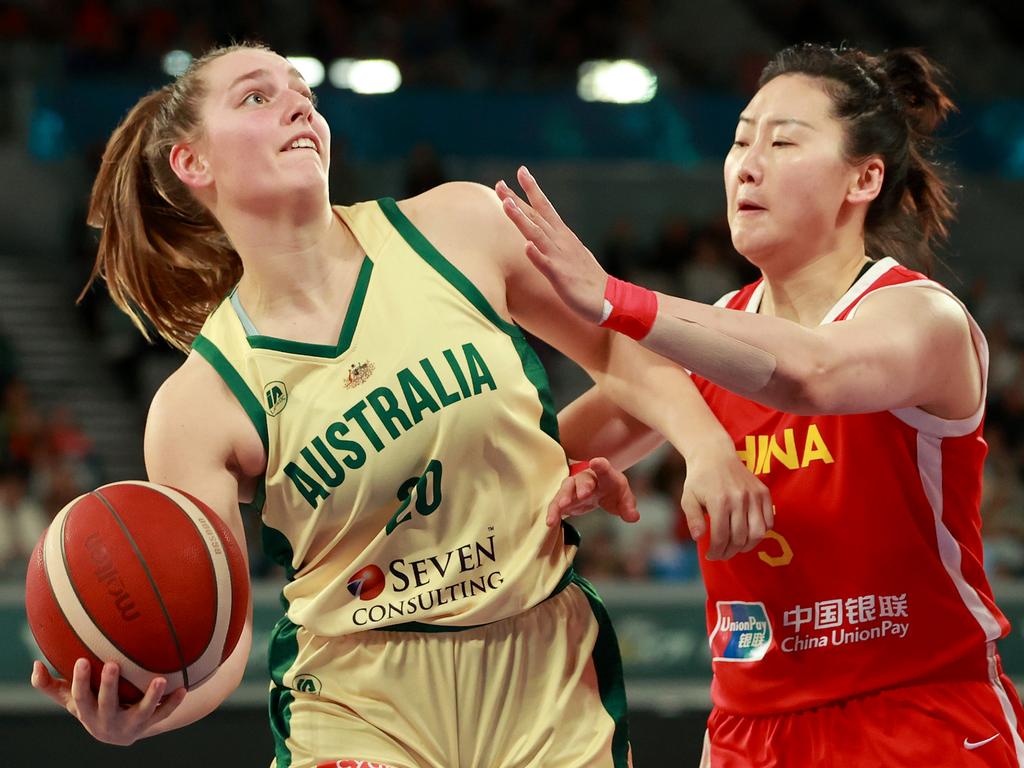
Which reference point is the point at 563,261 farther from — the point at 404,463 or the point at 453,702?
the point at 453,702

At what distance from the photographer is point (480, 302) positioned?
112 inches

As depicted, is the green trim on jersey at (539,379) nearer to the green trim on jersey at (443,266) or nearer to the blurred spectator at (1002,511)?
the green trim on jersey at (443,266)

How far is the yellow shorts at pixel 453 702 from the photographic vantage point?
2.71 m

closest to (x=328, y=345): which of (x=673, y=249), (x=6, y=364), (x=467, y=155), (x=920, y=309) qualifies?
(x=920, y=309)

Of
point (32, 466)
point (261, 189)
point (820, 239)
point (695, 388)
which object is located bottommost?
point (32, 466)

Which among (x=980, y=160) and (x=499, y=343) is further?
(x=980, y=160)

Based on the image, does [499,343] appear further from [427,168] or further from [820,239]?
[427,168]

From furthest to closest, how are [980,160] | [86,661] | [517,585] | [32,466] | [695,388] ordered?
[980,160]
[32,466]
[695,388]
[517,585]
[86,661]

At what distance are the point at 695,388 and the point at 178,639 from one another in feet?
3.81

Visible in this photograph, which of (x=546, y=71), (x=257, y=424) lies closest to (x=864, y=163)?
(x=257, y=424)

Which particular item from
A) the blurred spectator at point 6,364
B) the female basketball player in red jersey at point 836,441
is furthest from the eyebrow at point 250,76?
the blurred spectator at point 6,364

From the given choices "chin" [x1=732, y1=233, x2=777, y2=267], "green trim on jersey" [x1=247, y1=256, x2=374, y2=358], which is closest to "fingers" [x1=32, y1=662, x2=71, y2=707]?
"green trim on jersey" [x1=247, y1=256, x2=374, y2=358]

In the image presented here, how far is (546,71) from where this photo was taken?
12172mm

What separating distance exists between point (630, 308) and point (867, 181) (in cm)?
81
